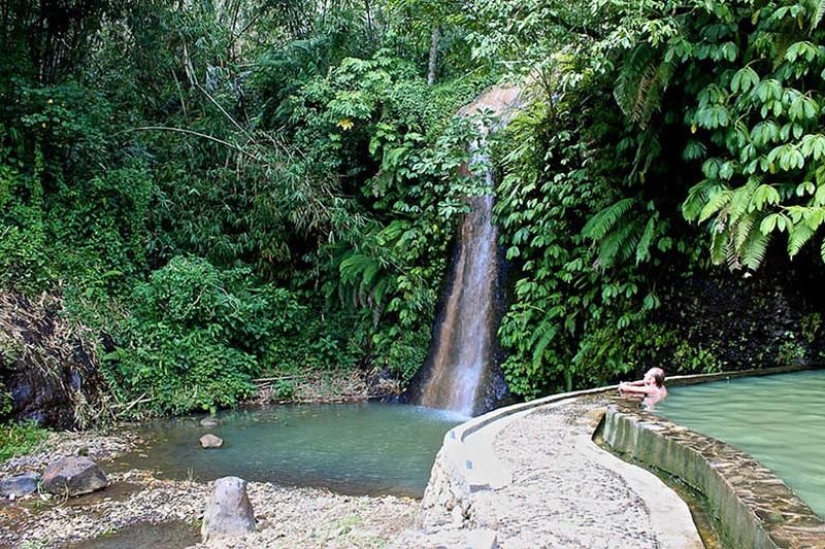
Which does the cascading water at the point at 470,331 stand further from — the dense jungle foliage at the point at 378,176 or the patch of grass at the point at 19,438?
the patch of grass at the point at 19,438

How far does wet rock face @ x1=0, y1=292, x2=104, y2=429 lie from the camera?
8.55 metres

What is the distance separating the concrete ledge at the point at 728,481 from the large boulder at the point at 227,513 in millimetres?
3055

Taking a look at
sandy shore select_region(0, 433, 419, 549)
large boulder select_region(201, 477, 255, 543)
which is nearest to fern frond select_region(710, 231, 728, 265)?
sandy shore select_region(0, 433, 419, 549)

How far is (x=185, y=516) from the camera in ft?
19.3

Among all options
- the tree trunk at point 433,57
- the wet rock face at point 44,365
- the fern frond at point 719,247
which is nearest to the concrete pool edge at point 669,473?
the fern frond at point 719,247

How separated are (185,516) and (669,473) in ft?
13.7

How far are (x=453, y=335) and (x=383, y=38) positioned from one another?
24.3 ft

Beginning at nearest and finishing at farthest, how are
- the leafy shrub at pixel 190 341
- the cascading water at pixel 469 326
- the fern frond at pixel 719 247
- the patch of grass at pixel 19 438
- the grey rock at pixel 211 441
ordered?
the fern frond at pixel 719 247, the patch of grass at pixel 19 438, the grey rock at pixel 211 441, the cascading water at pixel 469 326, the leafy shrub at pixel 190 341

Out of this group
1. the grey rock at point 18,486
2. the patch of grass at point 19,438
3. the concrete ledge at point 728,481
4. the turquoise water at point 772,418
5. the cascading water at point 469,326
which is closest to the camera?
the concrete ledge at point 728,481

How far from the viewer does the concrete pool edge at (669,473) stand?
2.88 m

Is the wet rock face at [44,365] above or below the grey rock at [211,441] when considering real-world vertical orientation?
above

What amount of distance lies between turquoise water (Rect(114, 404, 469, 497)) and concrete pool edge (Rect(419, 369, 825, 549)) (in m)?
1.72

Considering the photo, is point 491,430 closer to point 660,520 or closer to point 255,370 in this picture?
point 660,520

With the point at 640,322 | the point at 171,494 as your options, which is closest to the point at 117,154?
the point at 171,494
